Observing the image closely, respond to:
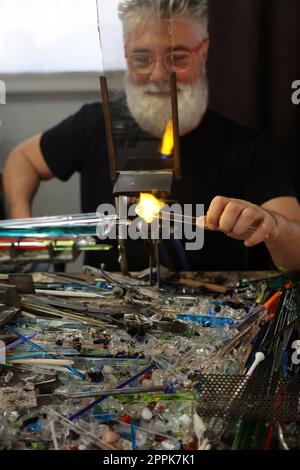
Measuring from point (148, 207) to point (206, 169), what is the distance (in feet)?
2.10

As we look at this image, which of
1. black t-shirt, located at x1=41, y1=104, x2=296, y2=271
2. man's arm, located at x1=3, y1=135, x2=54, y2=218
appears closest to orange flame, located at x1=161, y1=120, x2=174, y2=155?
black t-shirt, located at x1=41, y1=104, x2=296, y2=271

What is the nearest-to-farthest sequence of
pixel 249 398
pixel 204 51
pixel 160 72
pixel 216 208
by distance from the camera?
1. pixel 249 398
2. pixel 216 208
3. pixel 160 72
4. pixel 204 51

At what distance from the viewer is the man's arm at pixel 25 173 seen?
5.92ft

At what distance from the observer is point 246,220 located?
42.8 inches

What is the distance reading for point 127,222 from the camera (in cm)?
114

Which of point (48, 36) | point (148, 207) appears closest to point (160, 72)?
point (148, 207)

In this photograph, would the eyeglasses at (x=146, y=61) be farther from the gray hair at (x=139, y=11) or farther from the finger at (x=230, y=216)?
the finger at (x=230, y=216)

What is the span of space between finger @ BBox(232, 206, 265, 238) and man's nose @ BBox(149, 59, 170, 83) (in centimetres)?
40

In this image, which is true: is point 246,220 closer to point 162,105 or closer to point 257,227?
point 257,227

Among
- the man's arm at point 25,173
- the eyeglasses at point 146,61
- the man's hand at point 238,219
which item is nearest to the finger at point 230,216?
the man's hand at point 238,219

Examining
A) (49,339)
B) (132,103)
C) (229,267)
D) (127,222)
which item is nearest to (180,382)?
(49,339)

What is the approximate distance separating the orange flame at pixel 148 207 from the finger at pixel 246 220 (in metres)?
0.16

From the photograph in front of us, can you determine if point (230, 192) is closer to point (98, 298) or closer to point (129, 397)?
point (98, 298)

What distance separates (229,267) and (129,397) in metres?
0.97
